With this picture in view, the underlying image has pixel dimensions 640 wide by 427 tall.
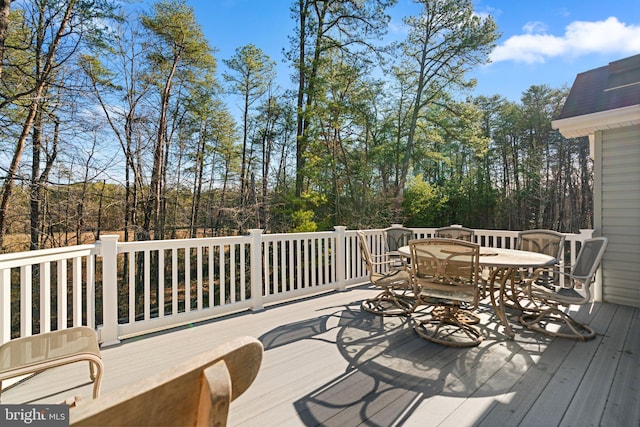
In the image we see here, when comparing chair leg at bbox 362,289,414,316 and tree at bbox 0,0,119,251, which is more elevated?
tree at bbox 0,0,119,251

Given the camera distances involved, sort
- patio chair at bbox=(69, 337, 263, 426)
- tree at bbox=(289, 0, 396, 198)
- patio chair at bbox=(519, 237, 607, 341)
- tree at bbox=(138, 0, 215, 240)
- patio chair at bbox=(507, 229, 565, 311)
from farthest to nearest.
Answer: tree at bbox=(289, 0, 396, 198) → tree at bbox=(138, 0, 215, 240) → patio chair at bbox=(507, 229, 565, 311) → patio chair at bbox=(519, 237, 607, 341) → patio chair at bbox=(69, 337, 263, 426)

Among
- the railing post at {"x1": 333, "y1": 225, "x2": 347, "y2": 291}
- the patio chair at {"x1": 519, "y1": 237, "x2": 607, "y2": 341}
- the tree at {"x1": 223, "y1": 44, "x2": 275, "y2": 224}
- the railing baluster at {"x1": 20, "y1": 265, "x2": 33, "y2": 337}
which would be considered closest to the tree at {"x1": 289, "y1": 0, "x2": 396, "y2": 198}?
the tree at {"x1": 223, "y1": 44, "x2": 275, "y2": 224}

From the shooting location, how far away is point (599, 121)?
3.98 metres

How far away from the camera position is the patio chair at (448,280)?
9.07 feet

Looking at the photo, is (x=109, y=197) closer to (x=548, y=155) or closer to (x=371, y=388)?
(x=371, y=388)

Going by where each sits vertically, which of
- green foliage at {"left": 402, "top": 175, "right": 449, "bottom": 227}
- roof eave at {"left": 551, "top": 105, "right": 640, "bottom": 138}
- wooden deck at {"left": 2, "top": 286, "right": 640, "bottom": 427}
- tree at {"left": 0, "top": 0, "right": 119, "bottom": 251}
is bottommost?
wooden deck at {"left": 2, "top": 286, "right": 640, "bottom": 427}

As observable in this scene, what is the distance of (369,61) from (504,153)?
829cm

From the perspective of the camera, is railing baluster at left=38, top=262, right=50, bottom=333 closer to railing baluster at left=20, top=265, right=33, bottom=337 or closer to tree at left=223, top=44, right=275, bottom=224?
railing baluster at left=20, top=265, right=33, bottom=337

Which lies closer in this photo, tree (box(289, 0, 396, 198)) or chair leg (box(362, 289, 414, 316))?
chair leg (box(362, 289, 414, 316))

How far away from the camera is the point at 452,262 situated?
9.31 feet

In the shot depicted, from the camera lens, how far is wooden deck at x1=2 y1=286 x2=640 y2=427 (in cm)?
186

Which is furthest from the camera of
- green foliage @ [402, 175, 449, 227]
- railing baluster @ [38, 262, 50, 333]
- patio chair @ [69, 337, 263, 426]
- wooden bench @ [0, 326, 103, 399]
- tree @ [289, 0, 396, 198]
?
green foliage @ [402, 175, 449, 227]

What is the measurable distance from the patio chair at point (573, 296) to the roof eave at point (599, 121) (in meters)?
Result: 1.83

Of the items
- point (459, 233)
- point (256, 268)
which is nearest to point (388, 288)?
point (256, 268)
